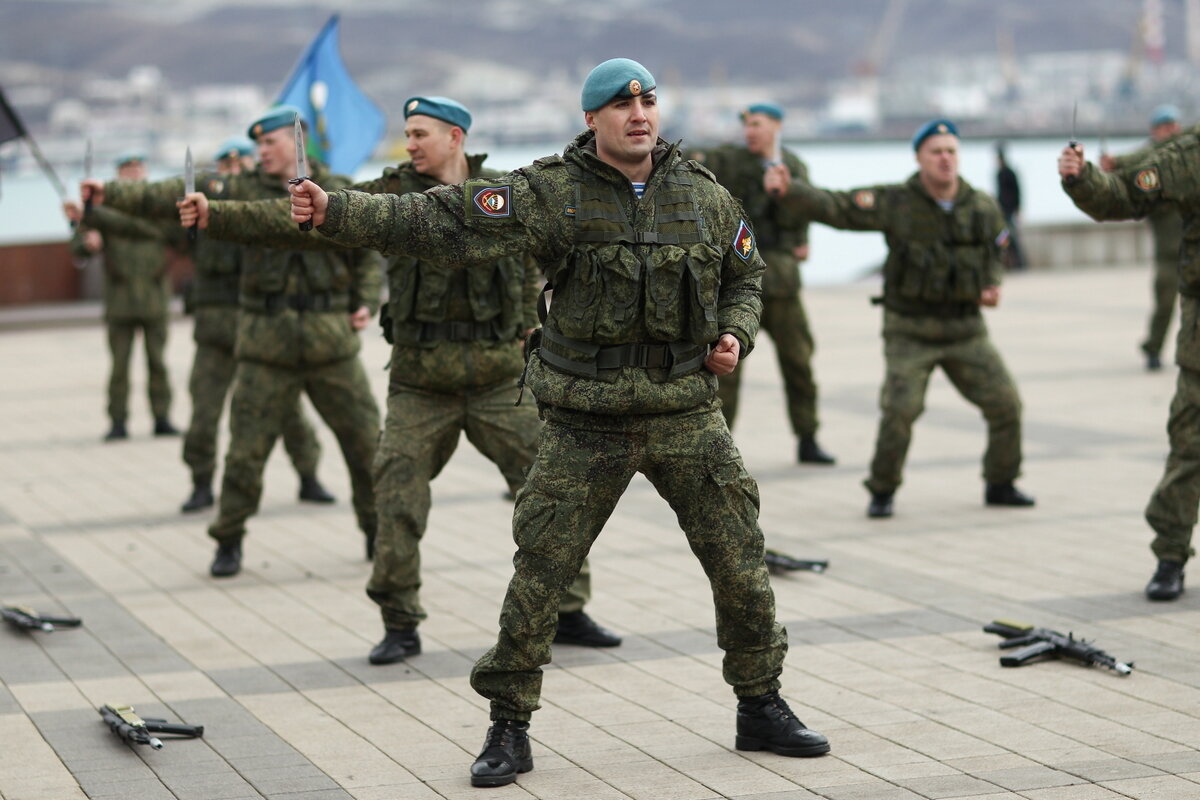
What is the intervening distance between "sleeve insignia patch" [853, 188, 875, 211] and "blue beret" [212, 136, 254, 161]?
352 cm

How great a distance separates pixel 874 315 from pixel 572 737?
16.8 metres

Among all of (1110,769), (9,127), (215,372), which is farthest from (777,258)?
(1110,769)

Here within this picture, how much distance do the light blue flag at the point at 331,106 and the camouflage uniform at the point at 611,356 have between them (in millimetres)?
7412

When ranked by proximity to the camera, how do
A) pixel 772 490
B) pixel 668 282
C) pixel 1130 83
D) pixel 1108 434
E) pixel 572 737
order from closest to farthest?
pixel 668 282 < pixel 572 737 < pixel 772 490 < pixel 1108 434 < pixel 1130 83

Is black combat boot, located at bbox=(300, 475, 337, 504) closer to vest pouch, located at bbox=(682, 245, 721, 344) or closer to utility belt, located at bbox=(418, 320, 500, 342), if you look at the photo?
utility belt, located at bbox=(418, 320, 500, 342)

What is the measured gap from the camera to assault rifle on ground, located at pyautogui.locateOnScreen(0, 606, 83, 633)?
25.1 ft

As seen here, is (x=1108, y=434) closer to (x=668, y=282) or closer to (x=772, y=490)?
(x=772, y=490)

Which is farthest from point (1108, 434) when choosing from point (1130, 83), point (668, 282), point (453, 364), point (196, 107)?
point (1130, 83)

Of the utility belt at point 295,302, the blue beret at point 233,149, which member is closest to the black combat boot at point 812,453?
the blue beret at point 233,149

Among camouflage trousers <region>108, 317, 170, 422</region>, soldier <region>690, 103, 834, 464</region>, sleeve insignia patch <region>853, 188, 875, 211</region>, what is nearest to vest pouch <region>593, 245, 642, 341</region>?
sleeve insignia patch <region>853, 188, 875, 211</region>

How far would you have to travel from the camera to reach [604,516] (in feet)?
18.4

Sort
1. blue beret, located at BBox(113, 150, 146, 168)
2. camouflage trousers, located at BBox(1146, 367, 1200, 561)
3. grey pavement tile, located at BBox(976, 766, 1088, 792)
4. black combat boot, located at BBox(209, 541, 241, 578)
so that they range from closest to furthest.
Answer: grey pavement tile, located at BBox(976, 766, 1088, 792) → camouflage trousers, located at BBox(1146, 367, 1200, 561) → black combat boot, located at BBox(209, 541, 241, 578) → blue beret, located at BBox(113, 150, 146, 168)

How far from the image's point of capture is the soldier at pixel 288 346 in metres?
8.62

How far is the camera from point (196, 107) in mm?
93812
